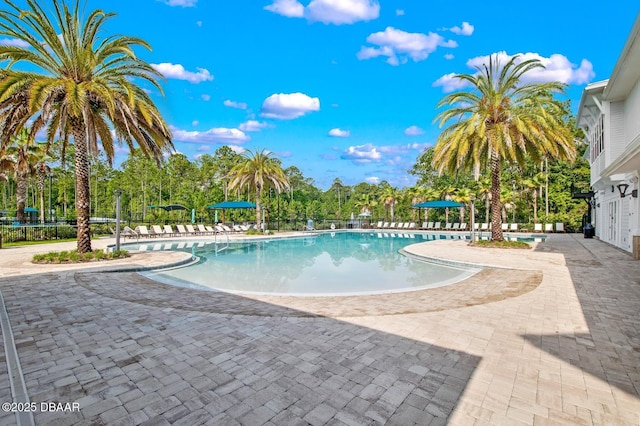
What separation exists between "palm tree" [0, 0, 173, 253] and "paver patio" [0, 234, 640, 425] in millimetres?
5575

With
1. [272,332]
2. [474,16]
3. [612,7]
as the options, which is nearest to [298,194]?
[474,16]

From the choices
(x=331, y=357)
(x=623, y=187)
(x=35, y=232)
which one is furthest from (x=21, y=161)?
(x=623, y=187)

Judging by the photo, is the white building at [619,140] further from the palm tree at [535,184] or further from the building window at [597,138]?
the palm tree at [535,184]

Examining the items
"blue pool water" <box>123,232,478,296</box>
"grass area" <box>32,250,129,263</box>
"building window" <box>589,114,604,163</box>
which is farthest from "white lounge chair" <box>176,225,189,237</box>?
"building window" <box>589,114,604,163</box>

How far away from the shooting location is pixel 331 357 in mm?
3609

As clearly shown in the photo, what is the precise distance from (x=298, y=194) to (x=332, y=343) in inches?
1753

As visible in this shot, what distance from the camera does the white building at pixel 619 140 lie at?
367 inches

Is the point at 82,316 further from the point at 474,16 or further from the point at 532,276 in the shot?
the point at 474,16

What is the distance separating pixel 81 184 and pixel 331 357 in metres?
10.7

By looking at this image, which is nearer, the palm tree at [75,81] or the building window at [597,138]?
the palm tree at [75,81]

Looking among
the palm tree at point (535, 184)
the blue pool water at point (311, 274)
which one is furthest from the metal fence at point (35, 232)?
the palm tree at point (535, 184)

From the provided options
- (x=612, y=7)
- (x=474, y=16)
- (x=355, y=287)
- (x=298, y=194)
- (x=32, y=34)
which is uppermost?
(x=474, y=16)

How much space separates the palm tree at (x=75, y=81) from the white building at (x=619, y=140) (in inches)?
522

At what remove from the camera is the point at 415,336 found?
13.8 ft
